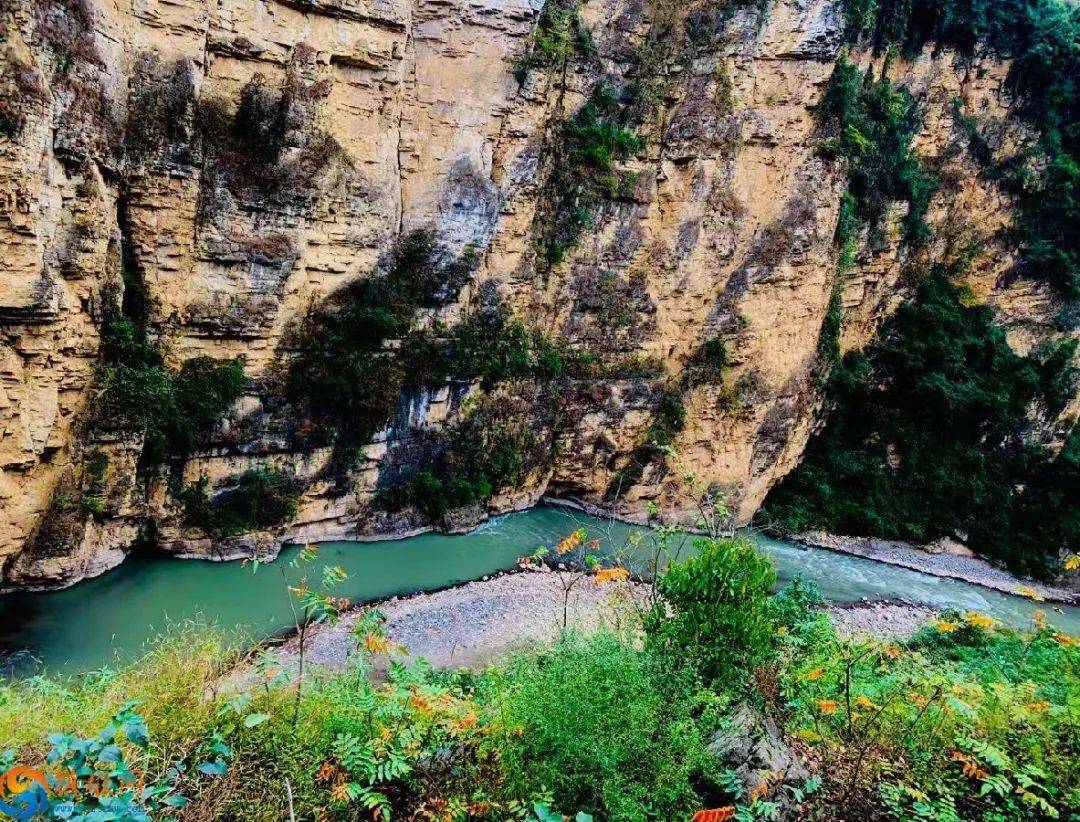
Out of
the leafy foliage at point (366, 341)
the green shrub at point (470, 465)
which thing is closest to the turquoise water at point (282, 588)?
the green shrub at point (470, 465)

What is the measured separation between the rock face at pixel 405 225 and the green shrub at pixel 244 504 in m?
0.22

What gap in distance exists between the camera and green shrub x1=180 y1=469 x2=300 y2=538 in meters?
12.2

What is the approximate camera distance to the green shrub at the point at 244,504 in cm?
1216

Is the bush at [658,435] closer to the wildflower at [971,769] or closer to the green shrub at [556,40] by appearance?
the green shrub at [556,40]

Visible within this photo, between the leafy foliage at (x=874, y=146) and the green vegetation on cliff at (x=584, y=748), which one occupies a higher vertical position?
the leafy foliage at (x=874, y=146)

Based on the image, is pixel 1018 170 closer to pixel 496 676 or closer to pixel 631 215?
pixel 631 215

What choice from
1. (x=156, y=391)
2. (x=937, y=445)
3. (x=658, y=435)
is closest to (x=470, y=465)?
(x=658, y=435)

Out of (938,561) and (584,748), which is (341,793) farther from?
(938,561)

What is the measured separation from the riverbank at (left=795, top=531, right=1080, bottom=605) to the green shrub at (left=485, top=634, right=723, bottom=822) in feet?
46.3

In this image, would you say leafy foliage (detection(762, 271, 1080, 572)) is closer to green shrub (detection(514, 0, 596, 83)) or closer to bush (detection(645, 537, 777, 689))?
green shrub (detection(514, 0, 596, 83))

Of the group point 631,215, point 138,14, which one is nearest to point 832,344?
point 631,215

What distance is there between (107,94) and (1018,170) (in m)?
19.9

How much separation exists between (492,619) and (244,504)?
5.01 meters

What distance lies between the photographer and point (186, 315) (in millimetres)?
11422
